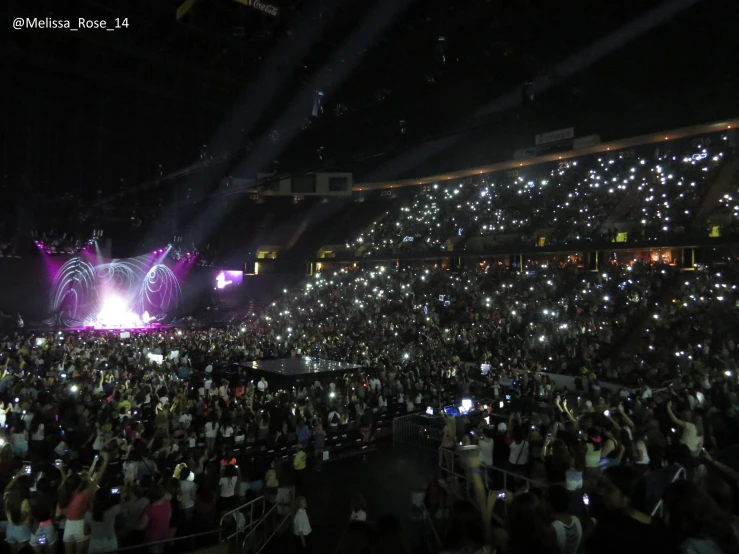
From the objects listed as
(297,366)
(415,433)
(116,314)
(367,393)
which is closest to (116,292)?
(116,314)

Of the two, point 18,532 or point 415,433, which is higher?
point 18,532

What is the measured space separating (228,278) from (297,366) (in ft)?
65.1

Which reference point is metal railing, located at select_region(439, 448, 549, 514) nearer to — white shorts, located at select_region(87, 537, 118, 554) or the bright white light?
white shorts, located at select_region(87, 537, 118, 554)

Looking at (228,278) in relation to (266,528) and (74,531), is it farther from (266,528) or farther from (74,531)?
(74,531)

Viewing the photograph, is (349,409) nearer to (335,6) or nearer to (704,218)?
(335,6)

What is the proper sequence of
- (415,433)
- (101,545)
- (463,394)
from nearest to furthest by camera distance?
(101,545) < (415,433) < (463,394)

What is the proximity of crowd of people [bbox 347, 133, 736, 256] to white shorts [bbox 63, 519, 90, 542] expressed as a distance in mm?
21447

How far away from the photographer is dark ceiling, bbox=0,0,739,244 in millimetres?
11133

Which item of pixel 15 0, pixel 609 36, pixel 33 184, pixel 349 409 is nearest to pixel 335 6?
pixel 609 36

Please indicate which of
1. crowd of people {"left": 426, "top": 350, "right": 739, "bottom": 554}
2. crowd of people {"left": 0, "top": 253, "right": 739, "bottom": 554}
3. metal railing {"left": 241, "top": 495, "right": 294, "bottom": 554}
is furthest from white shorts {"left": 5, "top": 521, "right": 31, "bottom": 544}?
crowd of people {"left": 426, "top": 350, "right": 739, "bottom": 554}

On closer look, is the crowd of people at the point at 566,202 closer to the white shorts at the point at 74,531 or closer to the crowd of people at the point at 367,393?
the crowd of people at the point at 367,393

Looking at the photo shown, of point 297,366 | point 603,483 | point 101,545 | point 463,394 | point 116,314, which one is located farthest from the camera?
point 116,314

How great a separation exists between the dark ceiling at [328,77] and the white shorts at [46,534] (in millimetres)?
10086

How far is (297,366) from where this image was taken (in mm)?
16344
